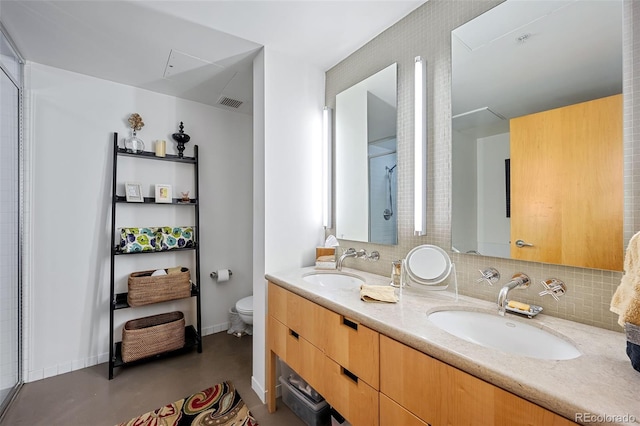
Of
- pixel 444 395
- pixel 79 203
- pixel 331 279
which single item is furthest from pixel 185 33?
pixel 444 395

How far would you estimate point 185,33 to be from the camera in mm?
1734

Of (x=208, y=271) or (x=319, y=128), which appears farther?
(x=208, y=271)

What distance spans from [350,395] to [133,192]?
7.56ft

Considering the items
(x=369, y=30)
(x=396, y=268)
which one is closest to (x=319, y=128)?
(x=369, y=30)

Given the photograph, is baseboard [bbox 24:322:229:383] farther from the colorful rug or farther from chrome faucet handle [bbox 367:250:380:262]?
chrome faucet handle [bbox 367:250:380:262]

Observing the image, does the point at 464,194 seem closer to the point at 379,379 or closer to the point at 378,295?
the point at 378,295

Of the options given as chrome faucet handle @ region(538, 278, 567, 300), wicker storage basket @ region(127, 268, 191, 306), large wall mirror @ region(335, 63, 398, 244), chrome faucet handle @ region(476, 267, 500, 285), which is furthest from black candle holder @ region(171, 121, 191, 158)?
chrome faucet handle @ region(538, 278, 567, 300)

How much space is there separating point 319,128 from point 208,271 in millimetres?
1812

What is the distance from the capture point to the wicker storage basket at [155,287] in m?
2.19

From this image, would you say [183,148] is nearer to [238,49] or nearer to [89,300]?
[238,49]

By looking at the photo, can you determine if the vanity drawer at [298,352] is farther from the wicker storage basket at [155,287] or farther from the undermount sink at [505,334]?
the wicker storage basket at [155,287]

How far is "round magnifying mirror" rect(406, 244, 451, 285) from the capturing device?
A: 1.36 meters

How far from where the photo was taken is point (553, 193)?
1087 millimetres

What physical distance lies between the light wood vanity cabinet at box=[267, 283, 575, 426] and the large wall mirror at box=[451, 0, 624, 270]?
66cm
